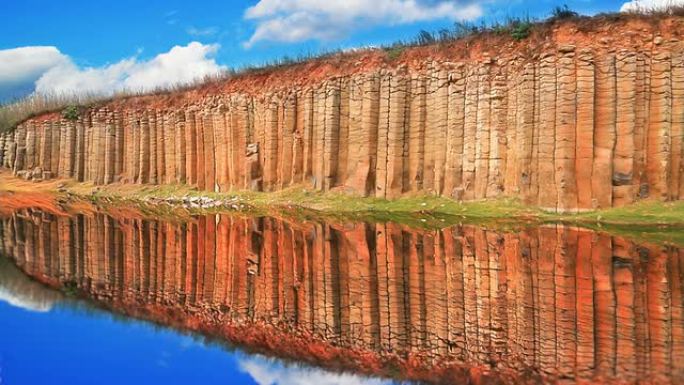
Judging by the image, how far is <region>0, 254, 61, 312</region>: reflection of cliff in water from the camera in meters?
12.5

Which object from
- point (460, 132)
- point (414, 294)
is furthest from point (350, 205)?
point (414, 294)

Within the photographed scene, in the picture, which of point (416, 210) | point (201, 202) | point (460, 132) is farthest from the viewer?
point (201, 202)

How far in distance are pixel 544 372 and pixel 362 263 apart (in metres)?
7.65

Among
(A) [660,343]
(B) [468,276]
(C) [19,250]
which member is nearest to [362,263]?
(B) [468,276]

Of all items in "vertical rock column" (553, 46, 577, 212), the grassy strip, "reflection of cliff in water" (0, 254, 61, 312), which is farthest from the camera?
"vertical rock column" (553, 46, 577, 212)

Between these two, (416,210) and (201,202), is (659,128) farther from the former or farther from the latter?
Result: (201,202)

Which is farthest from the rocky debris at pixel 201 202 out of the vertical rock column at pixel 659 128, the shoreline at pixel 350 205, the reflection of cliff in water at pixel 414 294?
the vertical rock column at pixel 659 128

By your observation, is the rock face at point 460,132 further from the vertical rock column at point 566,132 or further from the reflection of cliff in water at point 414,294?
the reflection of cliff in water at point 414,294

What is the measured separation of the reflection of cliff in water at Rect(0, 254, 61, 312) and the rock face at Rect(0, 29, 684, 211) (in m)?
15.6

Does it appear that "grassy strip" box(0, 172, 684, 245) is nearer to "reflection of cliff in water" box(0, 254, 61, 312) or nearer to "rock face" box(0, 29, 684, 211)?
"rock face" box(0, 29, 684, 211)

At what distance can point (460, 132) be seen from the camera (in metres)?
26.8

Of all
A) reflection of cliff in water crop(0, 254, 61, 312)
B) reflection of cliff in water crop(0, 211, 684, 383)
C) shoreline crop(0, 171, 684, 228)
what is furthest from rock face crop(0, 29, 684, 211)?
reflection of cliff in water crop(0, 254, 61, 312)

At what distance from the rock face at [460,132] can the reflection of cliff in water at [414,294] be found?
170 inches

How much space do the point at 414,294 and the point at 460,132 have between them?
15.8m
